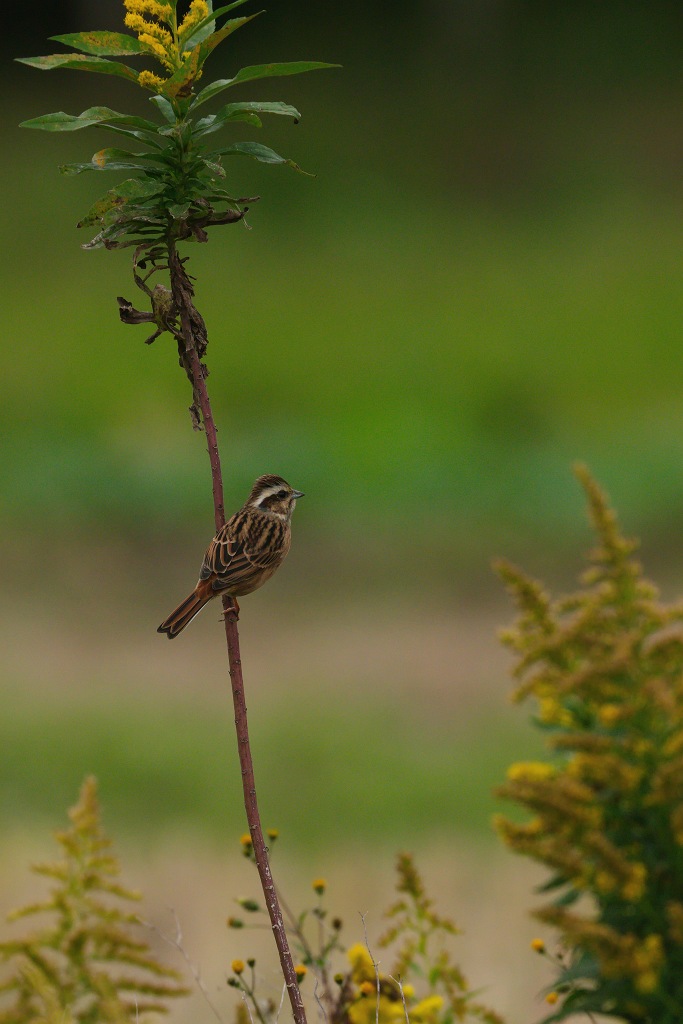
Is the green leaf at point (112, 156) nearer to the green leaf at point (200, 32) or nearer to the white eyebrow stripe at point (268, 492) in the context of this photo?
the green leaf at point (200, 32)

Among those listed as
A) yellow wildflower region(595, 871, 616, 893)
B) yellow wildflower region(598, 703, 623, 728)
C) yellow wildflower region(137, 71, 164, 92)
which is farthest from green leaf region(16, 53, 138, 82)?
yellow wildflower region(595, 871, 616, 893)

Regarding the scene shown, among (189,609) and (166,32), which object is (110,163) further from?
(189,609)

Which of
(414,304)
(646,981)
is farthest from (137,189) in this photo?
(414,304)

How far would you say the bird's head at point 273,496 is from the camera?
7.84 ft

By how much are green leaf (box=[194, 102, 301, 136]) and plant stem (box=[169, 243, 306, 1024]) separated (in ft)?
0.51

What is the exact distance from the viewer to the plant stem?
1763mm

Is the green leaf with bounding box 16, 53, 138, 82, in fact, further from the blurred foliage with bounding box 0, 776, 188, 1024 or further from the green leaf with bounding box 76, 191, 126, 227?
the blurred foliage with bounding box 0, 776, 188, 1024

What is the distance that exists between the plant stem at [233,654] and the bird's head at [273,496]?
366 millimetres

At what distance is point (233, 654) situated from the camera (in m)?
1.84

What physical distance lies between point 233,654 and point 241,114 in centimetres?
68

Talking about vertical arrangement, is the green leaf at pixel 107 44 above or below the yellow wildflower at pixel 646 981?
above

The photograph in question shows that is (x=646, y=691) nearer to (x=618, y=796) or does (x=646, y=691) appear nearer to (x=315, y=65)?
(x=618, y=796)

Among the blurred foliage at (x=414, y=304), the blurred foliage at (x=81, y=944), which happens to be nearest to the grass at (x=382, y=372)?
the blurred foliage at (x=414, y=304)

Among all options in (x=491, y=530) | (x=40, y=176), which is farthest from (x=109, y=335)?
(x=491, y=530)
